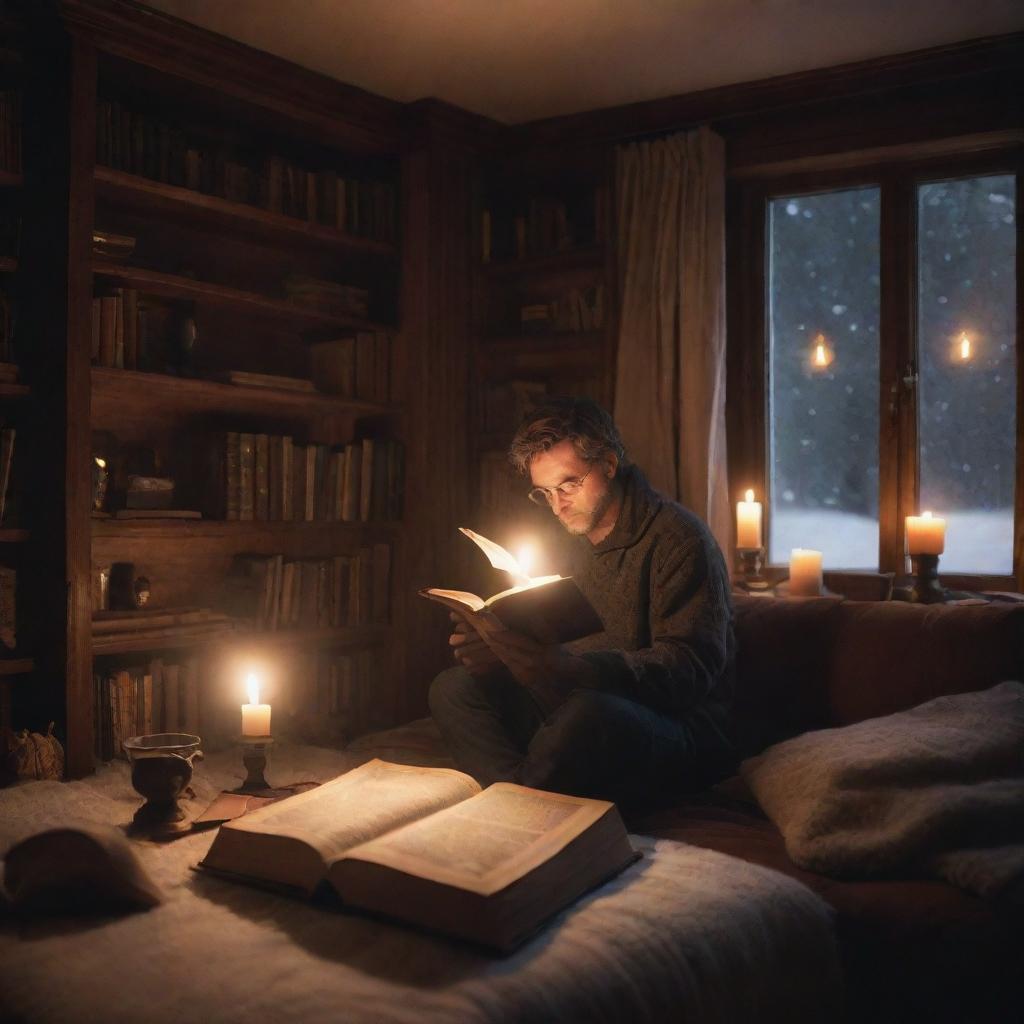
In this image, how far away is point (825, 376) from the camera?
3.42m

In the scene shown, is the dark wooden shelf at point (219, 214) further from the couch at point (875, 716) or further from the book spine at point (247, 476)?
the couch at point (875, 716)

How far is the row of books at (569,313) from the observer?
3584mm

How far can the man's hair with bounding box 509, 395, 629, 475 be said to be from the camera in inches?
92.7

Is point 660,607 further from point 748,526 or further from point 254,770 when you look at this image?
point 748,526

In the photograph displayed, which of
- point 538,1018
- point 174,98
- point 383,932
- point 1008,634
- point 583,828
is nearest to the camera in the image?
point 538,1018

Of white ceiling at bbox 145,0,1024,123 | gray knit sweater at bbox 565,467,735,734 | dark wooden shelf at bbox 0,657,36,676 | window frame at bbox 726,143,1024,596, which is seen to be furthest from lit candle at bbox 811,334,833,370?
dark wooden shelf at bbox 0,657,36,676

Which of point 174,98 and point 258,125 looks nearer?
point 174,98

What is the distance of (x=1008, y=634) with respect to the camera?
6.99 ft

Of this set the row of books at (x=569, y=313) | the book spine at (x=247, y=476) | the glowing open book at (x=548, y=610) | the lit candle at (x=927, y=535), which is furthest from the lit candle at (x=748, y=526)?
the book spine at (x=247, y=476)

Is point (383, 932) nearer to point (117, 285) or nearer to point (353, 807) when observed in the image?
point (353, 807)

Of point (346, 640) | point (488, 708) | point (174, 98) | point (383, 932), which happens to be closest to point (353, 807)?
point (383, 932)

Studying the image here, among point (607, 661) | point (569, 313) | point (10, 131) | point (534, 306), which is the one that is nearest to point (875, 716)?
point (607, 661)

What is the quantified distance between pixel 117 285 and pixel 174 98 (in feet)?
2.15

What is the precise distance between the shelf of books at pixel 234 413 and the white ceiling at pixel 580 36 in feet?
0.97
